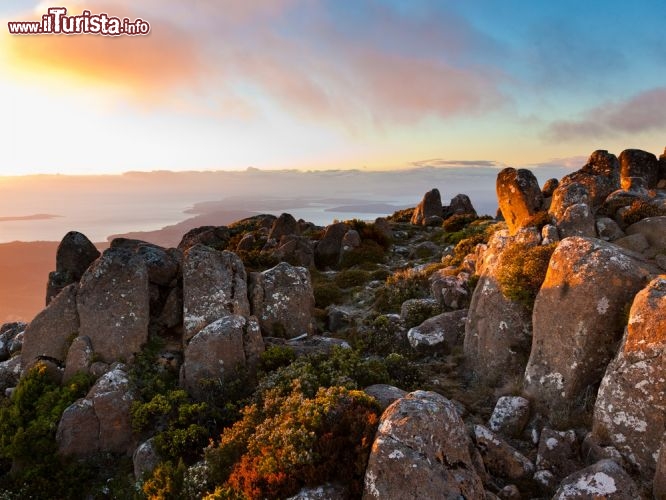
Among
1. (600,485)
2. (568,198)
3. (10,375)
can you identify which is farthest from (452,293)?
(10,375)

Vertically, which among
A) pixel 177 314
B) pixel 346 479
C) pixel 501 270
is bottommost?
pixel 346 479

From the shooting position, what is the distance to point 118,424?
14.0 meters

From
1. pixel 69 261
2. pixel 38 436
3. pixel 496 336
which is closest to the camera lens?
pixel 38 436

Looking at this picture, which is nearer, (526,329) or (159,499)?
(159,499)

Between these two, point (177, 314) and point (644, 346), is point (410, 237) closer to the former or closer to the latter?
point (177, 314)

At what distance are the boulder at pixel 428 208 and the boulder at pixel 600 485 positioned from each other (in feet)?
182

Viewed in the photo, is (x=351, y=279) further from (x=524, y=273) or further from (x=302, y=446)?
(x=302, y=446)

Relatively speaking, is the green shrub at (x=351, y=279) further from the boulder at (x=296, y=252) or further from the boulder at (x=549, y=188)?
the boulder at (x=549, y=188)

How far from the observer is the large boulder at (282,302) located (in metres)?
19.0

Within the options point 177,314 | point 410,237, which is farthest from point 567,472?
point 410,237

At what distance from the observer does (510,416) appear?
12.8 metres

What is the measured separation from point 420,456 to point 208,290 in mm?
11475

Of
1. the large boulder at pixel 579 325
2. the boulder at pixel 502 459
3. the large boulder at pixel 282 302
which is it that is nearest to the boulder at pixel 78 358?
the large boulder at pixel 282 302

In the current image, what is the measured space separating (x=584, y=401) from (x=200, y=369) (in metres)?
11.7
